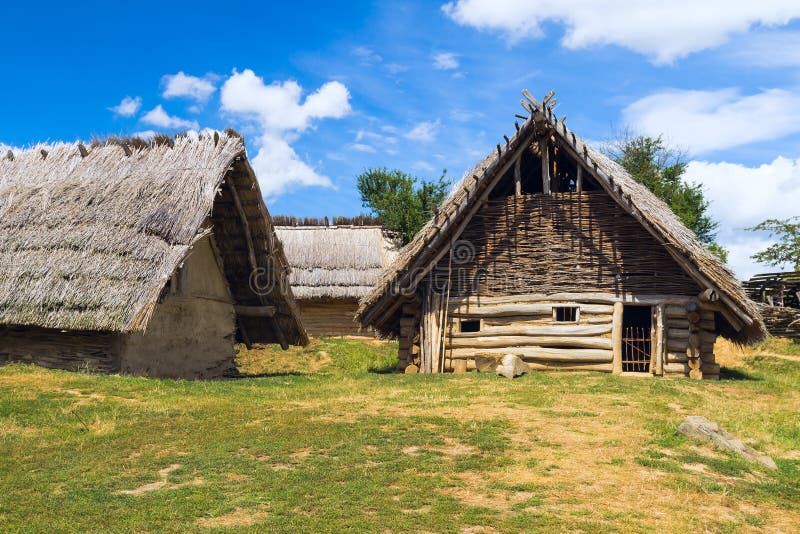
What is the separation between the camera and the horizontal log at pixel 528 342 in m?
16.5

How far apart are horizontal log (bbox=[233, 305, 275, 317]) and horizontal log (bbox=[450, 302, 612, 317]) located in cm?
474

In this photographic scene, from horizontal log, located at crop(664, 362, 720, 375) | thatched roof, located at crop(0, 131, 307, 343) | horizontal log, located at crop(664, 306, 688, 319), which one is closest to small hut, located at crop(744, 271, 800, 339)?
horizontal log, located at crop(664, 362, 720, 375)

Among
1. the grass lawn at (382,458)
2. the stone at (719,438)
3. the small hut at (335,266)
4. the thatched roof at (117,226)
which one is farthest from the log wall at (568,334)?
the small hut at (335,266)

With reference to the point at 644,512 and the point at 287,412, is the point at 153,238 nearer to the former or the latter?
the point at 287,412

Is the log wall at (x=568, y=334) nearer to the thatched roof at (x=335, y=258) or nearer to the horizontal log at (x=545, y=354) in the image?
the horizontal log at (x=545, y=354)

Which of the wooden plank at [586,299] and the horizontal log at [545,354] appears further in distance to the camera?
the horizontal log at [545,354]

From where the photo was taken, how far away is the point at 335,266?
98.5ft

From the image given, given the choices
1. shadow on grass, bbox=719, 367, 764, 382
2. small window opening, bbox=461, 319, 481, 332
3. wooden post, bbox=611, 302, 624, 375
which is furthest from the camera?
small window opening, bbox=461, 319, 481, 332

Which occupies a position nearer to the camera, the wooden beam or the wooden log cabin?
the wooden log cabin

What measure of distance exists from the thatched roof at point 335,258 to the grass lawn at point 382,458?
1513 centimetres

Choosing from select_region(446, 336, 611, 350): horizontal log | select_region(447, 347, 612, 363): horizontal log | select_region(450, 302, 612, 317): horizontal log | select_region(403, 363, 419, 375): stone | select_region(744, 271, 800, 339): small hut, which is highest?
select_region(744, 271, 800, 339): small hut

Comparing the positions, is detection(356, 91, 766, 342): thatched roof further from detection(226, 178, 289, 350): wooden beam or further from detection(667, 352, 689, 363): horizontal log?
detection(226, 178, 289, 350): wooden beam

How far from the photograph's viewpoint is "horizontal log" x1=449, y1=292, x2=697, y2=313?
16094 millimetres

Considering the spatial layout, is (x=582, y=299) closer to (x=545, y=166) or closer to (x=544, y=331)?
(x=544, y=331)
